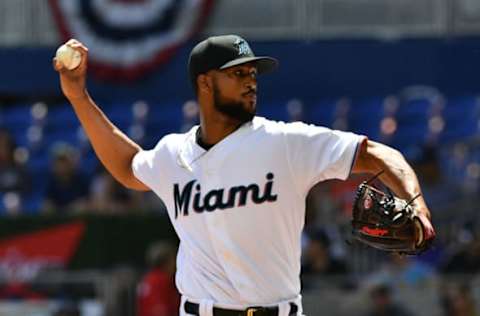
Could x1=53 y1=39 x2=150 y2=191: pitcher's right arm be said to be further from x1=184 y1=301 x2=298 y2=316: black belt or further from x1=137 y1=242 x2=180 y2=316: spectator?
x1=137 y1=242 x2=180 y2=316: spectator

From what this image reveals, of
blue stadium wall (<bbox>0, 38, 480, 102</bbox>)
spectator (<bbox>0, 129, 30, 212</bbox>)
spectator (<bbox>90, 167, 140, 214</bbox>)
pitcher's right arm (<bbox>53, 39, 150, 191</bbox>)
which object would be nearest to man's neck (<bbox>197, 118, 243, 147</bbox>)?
pitcher's right arm (<bbox>53, 39, 150, 191</bbox>)

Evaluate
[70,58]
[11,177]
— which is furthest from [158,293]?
[70,58]

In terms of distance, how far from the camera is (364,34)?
13586mm

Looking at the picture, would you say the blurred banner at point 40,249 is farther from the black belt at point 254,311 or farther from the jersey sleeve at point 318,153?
the jersey sleeve at point 318,153

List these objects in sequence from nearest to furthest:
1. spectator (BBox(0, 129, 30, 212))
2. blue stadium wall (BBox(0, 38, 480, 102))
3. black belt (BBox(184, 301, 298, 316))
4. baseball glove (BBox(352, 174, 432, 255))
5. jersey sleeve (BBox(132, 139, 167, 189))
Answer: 1. baseball glove (BBox(352, 174, 432, 255))
2. black belt (BBox(184, 301, 298, 316))
3. jersey sleeve (BBox(132, 139, 167, 189))
4. spectator (BBox(0, 129, 30, 212))
5. blue stadium wall (BBox(0, 38, 480, 102))

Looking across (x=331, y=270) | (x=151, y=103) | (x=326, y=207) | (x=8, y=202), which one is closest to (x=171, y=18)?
(x=151, y=103)

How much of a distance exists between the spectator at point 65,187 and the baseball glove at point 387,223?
7.23 metres

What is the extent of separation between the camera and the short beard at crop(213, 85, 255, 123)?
4.66 metres

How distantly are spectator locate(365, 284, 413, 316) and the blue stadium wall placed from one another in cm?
477

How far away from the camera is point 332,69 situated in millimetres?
13531

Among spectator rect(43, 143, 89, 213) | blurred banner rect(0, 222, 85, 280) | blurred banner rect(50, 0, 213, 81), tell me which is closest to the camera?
blurred banner rect(0, 222, 85, 280)

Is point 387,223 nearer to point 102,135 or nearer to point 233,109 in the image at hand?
point 233,109

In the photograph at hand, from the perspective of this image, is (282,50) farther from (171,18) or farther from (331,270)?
(331,270)

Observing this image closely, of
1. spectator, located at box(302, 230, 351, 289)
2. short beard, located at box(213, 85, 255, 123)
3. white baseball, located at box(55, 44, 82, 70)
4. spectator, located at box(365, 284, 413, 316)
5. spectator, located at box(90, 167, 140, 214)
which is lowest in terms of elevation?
spectator, located at box(365, 284, 413, 316)
